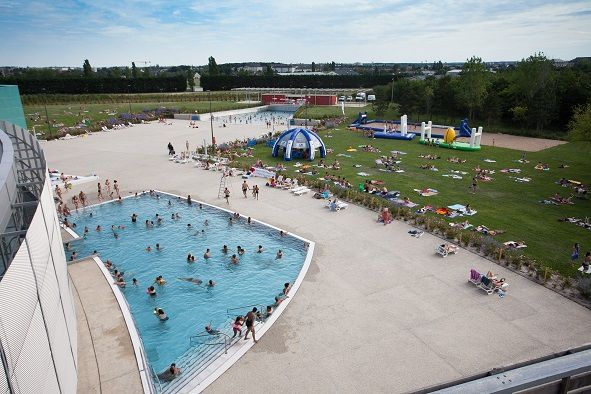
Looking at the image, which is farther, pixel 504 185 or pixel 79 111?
pixel 79 111

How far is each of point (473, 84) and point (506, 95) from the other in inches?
236

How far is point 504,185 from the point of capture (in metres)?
27.5

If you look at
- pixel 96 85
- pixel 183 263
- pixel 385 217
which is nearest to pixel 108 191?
pixel 183 263

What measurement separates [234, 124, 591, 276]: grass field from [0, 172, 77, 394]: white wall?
1687 centimetres

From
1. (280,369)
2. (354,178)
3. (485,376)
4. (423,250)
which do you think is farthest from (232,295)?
(354,178)

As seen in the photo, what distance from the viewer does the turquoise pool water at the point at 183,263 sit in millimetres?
14391

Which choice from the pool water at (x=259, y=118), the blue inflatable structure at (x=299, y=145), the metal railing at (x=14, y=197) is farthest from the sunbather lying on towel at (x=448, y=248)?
the pool water at (x=259, y=118)

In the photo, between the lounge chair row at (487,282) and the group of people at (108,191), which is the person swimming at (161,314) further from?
the group of people at (108,191)

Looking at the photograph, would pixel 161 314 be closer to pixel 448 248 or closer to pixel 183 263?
pixel 183 263

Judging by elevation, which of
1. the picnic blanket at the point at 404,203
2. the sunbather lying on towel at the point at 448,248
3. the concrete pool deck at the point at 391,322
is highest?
the picnic blanket at the point at 404,203

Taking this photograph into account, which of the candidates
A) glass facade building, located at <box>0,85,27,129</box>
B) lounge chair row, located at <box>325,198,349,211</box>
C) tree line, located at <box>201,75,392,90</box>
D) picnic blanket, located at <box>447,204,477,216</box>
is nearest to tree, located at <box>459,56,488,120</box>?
picnic blanket, located at <box>447,204,477,216</box>

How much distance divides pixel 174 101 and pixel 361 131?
46.0m

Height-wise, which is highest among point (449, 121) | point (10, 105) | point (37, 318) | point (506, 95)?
point (10, 105)

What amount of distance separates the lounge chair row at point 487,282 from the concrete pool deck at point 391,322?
31 cm
